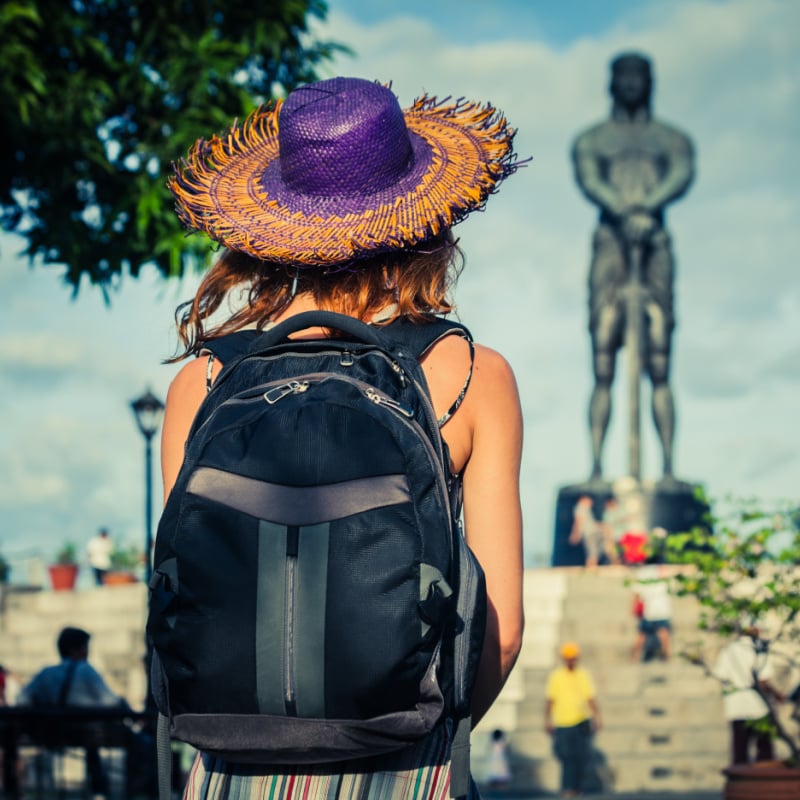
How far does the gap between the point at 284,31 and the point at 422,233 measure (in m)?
8.98

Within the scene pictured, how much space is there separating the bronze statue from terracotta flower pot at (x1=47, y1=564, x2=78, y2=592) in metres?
10.4

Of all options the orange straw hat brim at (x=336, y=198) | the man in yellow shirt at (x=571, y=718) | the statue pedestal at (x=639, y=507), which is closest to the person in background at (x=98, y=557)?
the statue pedestal at (x=639, y=507)

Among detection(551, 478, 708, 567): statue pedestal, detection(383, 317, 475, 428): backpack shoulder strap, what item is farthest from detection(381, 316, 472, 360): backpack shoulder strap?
detection(551, 478, 708, 567): statue pedestal

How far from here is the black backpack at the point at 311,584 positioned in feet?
6.57

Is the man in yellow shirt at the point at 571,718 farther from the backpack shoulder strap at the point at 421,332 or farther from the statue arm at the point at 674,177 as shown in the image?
the statue arm at the point at 674,177

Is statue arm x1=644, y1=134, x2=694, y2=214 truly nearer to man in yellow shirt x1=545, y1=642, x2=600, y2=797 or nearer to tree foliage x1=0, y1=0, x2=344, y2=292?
man in yellow shirt x1=545, y1=642, x2=600, y2=797

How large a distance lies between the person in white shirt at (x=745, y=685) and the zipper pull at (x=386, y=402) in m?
9.03

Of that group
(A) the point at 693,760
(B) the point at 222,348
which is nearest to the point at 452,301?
(B) the point at 222,348

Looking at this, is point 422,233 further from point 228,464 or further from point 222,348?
point 228,464

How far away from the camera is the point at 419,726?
204cm

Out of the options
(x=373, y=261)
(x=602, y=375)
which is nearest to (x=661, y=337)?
(x=602, y=375)

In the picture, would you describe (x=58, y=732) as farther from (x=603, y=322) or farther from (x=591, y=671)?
(x=603, y=322)

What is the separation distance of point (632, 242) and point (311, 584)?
25307 mm

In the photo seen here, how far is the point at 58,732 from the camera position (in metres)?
8.99
